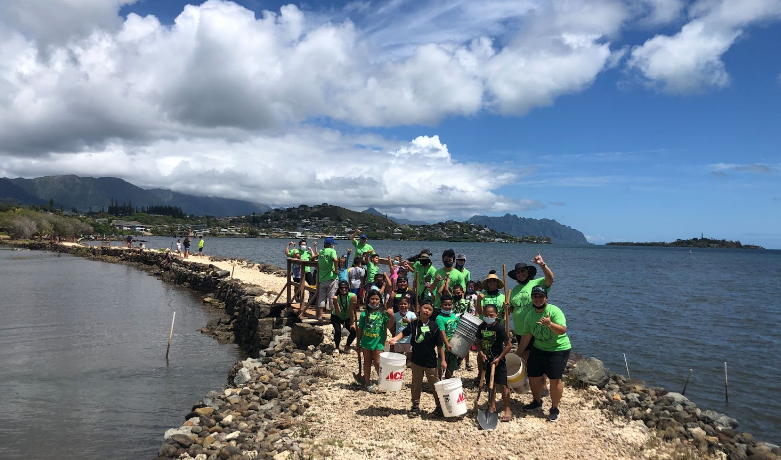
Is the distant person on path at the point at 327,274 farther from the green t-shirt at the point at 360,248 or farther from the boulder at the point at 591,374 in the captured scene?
the boulder at the point at 591,374

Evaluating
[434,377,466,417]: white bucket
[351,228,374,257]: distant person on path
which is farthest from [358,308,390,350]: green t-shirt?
[351,228,374,257]: distant person on path

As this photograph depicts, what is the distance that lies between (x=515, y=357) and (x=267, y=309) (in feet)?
29.7

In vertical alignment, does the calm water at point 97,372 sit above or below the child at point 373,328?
below

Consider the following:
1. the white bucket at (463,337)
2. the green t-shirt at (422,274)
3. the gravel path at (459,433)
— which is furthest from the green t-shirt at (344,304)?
the white bucket at (463,337)

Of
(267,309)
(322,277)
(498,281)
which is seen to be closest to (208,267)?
(267,309)

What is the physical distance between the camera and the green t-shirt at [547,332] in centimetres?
746

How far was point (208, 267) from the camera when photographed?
31.5 metres

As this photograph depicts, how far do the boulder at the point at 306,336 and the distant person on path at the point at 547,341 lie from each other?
593cm

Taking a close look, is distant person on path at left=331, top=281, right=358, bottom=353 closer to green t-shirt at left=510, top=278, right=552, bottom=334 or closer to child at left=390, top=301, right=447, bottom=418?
child at left=390, top=301, right=447, bottom=418

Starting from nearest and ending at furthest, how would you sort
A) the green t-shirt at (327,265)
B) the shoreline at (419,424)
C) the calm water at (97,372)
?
1. the shoreline at (419,424)
2. the calm water at (97,372)
3. the green t-shirt at (327,265)

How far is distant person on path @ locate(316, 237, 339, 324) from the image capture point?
12.8m

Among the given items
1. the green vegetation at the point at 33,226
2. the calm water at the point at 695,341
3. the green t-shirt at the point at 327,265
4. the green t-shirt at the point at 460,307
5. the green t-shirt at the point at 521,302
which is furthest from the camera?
the green vegetation at the point at 33,226

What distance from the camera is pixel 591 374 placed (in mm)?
9859

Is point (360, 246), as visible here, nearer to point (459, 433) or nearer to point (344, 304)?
point (344, 304)
